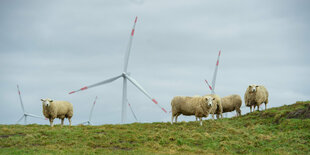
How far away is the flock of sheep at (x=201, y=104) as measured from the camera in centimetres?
2780

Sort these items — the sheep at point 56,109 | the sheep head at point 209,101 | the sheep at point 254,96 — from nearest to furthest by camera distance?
the sheep head at point 209,101
the sheep at point 56,109
the sheep at point 254,96

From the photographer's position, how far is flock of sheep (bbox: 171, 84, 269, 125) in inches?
1093

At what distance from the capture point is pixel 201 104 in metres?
27.8

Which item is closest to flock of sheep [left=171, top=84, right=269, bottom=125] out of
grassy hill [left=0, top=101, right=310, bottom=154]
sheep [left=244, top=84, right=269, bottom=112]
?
sheep [left=244, top=84, right=269, bottom=112]

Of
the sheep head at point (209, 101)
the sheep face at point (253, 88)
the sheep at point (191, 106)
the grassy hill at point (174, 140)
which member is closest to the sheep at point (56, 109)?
the grassy hill at point (174, 140)

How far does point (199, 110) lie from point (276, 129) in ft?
20.5


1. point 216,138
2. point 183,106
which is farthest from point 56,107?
point 216,138

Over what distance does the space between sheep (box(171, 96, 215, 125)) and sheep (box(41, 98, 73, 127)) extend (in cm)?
1115

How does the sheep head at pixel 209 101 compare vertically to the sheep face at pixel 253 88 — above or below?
below

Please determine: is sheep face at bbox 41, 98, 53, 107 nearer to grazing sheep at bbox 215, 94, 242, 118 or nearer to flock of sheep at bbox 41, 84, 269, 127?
flock of sheep at bbox 41, 84, 269, 127

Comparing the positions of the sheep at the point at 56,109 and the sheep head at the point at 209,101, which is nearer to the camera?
the sheep head at the point at 209,101

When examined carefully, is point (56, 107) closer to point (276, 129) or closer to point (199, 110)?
point (199, 110)

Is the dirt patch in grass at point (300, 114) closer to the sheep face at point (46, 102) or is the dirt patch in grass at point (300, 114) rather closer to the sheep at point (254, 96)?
the sheep at point (254, 96)

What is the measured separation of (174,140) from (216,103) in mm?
14463
